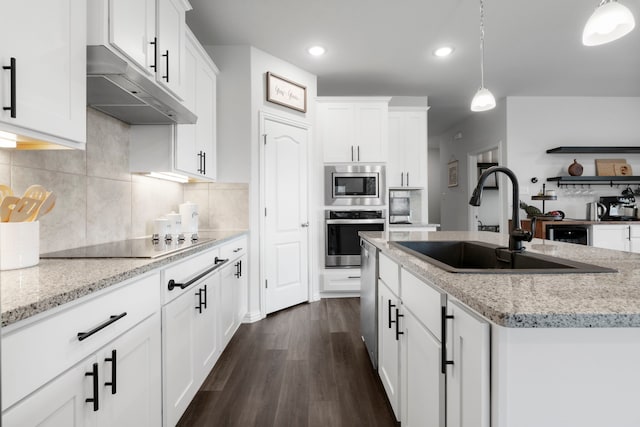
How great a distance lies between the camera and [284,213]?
134 inches

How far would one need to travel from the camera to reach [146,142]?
2.22 meters

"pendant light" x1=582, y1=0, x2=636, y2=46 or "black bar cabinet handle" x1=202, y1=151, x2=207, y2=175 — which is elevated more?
"pendant light" x1=582, y1=0, x2=636, y2=46

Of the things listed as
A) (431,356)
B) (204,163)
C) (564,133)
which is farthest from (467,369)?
(564,133)

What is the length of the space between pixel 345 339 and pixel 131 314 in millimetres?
1842

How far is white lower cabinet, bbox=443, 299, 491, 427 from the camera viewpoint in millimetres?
691

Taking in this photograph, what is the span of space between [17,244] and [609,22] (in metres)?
2.58

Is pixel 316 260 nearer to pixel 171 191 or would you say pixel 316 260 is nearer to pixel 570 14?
pixel 171 191

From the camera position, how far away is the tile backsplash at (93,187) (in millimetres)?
1446

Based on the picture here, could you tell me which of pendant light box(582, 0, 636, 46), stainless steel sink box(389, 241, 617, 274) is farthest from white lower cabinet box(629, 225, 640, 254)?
stainless steel sink box(389, 241, 617, 274)

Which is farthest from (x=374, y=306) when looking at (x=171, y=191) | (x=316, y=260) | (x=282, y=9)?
(x=282, y=9)

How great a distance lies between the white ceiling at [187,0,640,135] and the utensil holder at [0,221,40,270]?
87.4 inches

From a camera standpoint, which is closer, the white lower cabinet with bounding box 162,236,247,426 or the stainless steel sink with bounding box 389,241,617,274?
the stainless steel sink with bounding box 389,241,617,274

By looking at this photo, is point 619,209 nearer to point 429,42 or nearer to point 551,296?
point 429,42

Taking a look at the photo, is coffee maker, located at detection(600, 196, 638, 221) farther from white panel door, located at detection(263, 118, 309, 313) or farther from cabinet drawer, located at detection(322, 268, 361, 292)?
white panel door, located at detection(263, 118, 309, 313)
